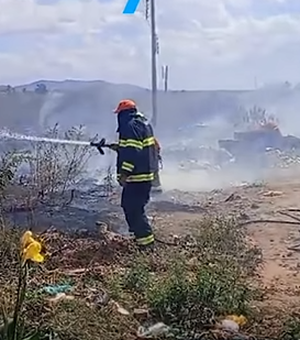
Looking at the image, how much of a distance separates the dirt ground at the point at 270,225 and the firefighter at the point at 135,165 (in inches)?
37.0

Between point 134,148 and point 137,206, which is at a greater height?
point 134,148

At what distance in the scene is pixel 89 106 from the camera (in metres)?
27.2

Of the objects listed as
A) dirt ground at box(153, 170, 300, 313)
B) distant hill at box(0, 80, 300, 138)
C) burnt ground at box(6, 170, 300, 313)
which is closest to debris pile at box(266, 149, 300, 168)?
dirt ground at box(153, 170, 300, 313)

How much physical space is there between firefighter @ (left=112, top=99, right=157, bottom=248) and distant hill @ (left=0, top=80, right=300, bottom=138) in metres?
13.6

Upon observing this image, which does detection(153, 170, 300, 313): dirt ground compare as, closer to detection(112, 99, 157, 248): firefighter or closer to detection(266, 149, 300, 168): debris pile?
detection(112, 99, 157, 248): firefighter

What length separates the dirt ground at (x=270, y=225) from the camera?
7.38 metres

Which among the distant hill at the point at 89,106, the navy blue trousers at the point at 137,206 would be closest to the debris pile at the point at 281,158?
the distant hill at the point at 89,106

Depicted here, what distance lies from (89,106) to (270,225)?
16977 millimetres

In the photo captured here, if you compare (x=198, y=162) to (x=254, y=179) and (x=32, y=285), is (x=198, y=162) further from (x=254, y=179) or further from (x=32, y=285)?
(x=32, y=285)

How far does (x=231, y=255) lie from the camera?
8031 mm

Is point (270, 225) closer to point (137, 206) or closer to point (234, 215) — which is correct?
point (234, 215)

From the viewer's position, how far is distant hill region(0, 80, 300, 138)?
24502 mm

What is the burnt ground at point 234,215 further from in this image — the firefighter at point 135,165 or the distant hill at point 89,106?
the distant hill at point 89,106

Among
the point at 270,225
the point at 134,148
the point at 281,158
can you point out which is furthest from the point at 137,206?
the point at 281,158
